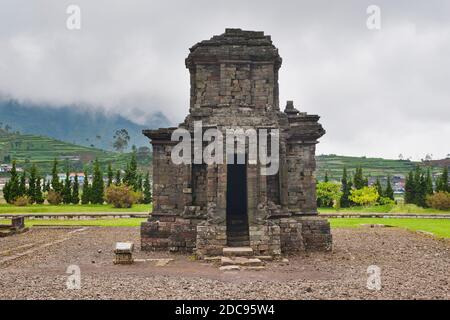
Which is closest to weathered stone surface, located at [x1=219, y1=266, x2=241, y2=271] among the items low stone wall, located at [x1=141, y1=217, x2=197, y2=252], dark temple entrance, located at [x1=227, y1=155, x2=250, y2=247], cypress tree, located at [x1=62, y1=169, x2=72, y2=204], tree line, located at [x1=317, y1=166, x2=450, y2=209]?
low stone wall, located at [x1=141, y1=217, x2=197, y2=252]

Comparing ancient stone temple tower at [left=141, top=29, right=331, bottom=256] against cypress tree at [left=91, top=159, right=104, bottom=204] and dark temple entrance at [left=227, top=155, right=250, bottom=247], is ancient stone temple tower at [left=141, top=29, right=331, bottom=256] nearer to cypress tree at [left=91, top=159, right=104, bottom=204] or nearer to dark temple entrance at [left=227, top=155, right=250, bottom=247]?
dark temple entrance at [left=227, top=155, right=250, bottom=247]

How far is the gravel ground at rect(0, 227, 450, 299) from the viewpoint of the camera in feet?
36.5

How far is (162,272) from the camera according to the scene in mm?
14344

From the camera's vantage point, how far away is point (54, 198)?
5288cm

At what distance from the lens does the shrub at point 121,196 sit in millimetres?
49844

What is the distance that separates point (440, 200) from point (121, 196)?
34894 millimetres

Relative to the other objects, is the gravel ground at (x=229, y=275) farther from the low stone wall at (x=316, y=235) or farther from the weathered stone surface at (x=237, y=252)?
the weathered stone surface at (x=237, y=252)

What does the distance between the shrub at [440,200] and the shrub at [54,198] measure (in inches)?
1675

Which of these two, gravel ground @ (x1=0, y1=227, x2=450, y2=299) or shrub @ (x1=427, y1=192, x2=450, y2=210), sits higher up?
shrub @ (x1=427, y1=192, x2=450, y2=210)

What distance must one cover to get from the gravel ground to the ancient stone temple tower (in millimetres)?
1230

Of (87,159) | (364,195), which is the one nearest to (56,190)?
(364,195)

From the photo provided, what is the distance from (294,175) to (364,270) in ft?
21.6

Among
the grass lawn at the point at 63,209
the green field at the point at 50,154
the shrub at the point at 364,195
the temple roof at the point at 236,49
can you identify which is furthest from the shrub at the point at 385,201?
the green field at the point at 50,154
